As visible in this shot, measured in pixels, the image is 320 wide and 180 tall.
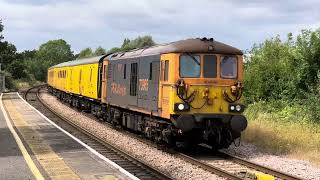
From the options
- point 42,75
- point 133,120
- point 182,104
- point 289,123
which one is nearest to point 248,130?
point 289,123

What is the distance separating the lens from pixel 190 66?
45.2 feet

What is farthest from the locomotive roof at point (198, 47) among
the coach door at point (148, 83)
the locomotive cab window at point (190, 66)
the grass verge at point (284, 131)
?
the grass verge at point (284, 131)

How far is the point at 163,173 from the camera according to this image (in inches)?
432

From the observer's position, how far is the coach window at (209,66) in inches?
545

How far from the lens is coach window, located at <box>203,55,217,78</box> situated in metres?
13.8

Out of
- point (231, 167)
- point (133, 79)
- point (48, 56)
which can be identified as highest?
point (48, 56)

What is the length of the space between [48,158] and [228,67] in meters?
5.42

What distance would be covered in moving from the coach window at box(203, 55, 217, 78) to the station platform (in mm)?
3663

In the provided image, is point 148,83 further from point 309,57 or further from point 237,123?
point 309,57

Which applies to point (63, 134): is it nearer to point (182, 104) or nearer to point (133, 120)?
point (133, 120)

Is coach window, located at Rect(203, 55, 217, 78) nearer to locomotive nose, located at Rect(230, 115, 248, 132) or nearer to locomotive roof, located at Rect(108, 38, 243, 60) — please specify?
locomotive roof, located at Rect(108, 38, 243, 60)

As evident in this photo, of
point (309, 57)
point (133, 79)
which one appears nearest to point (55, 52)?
point (309, 57)

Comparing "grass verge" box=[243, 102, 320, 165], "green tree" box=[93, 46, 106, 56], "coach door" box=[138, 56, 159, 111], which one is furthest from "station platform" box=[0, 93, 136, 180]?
"green tree" box=[93, 46, 106, 56]

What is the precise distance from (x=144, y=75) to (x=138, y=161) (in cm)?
407
